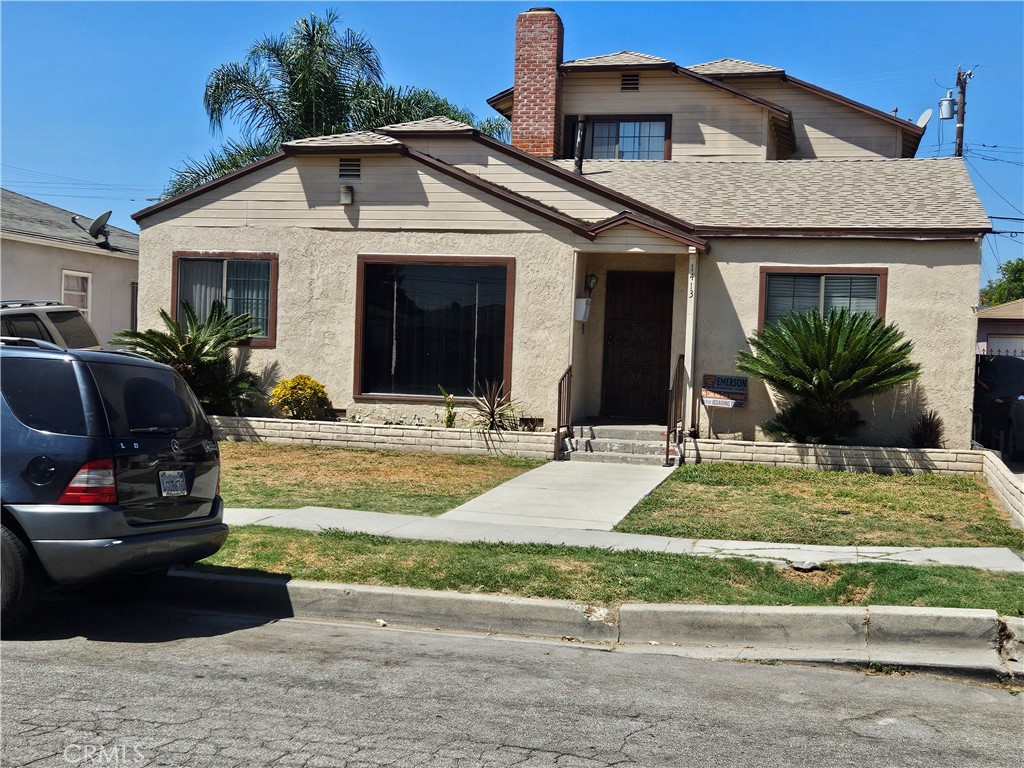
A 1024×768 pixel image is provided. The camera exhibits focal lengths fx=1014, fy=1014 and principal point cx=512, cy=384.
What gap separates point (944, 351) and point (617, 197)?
5394 mm

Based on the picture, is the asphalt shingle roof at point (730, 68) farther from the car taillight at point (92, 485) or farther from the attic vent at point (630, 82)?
the car taillight at point (92, 485)

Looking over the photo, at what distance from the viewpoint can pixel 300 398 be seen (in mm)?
16297

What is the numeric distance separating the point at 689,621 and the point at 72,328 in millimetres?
9881

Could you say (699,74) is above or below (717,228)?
above

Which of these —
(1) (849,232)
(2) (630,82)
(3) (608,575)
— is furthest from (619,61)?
(3) (608,575)

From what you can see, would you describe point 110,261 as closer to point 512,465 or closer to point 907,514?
point 512,465

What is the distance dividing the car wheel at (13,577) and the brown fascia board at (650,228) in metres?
10.6

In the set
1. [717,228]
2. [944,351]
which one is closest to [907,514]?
[944,351]

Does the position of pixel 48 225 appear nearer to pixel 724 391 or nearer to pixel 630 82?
pixel 630 82

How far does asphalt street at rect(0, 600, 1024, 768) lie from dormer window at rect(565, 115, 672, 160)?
1602 centimetres

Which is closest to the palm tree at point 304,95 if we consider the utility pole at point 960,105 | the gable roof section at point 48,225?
the gable roof section at point 48,225

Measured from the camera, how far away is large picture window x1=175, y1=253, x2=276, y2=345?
17062 mm

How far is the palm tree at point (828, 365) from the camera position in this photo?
14.1 m

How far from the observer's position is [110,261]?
23172 millimetres
